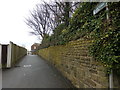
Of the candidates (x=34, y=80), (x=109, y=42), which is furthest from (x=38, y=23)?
(x=109, y=42)

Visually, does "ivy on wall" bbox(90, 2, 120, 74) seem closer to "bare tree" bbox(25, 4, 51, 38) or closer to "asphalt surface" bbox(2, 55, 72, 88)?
"asphalt surface" bbox(2, 55, 72, 88)

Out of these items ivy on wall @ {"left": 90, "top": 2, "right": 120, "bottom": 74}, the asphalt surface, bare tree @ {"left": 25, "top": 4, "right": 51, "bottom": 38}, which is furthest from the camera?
bare tree @ {"left": 25, "top": 4, "right": 51, "bottom": 38}

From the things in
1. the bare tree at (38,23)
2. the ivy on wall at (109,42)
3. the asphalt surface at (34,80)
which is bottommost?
the asphalt surface at (34,80)

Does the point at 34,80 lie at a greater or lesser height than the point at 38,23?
lesser

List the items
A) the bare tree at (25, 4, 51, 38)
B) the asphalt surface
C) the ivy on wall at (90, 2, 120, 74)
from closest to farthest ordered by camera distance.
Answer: the ivy on wall at (90, 2, 120, 74)
the asphalt surface
the bare tree at (25, 4, 51, 38)

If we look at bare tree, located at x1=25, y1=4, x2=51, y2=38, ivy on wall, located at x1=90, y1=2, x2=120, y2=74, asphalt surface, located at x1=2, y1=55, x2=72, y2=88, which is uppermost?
bare tree, located at x1=25, y1=4, x2=51, y2=38

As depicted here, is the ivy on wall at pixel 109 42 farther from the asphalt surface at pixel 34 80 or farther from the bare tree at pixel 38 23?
the bare tree at pixel 38 23

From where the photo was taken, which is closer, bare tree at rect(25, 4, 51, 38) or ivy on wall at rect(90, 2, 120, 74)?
ivy on wall at rect(90, 2, 120, 74)

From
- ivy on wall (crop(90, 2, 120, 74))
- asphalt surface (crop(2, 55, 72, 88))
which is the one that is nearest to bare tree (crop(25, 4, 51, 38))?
asphalt surface (crop(2, 55, 72, 88))

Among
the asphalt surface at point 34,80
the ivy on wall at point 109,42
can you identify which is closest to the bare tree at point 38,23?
the asphalt surface at point 34,80

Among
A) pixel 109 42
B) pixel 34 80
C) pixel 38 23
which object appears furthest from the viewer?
pixel 38 23

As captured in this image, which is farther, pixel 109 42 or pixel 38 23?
pixel 38 23

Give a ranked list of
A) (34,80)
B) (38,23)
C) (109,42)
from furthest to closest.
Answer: (38,23) → (34,80) → (109,42)

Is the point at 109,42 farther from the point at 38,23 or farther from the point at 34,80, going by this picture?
the point at 38,23
